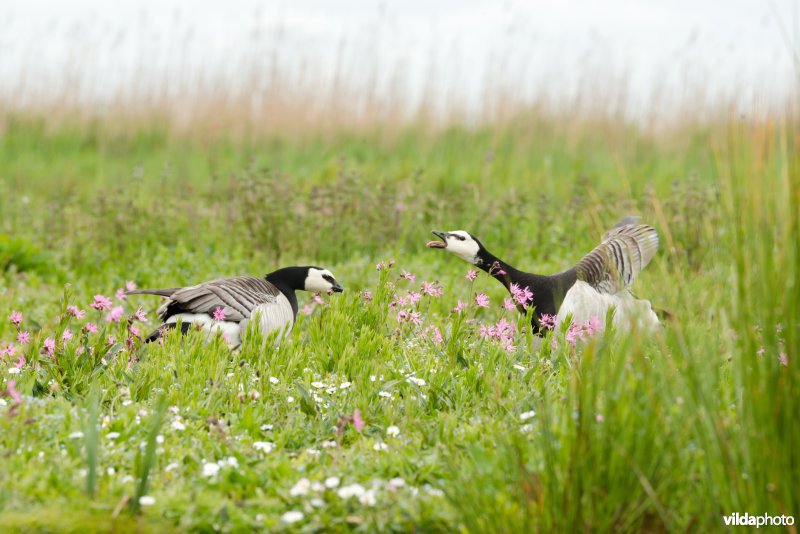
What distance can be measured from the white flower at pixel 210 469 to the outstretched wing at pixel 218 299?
2098 mm

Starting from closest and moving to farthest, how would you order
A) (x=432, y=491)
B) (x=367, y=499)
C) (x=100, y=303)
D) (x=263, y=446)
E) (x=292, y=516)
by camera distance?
(x=292, y=516), (x=367, y=499), (x=432, y=491), (x=263, y=446), (x=100, y=303)

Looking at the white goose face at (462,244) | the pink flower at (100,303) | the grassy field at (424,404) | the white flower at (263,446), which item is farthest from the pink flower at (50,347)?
the white goose face at (462,244)

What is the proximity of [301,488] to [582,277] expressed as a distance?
303 centimetres

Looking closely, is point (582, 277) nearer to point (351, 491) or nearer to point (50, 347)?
point (351, 491)

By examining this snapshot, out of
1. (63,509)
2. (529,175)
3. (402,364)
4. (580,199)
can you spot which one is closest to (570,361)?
(402,364)

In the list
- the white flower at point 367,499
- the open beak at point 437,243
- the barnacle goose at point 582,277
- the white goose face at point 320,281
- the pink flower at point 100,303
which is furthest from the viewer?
the white goose face at point 320,281

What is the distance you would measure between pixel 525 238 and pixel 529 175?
2.69m

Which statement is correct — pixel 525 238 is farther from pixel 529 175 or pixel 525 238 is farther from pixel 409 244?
pixel 529 175

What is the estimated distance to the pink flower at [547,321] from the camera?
5621mm

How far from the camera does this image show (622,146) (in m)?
13.6

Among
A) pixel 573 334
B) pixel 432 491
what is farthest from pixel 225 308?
pixel 432 491

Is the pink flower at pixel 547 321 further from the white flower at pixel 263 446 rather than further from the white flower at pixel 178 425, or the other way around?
the white flower at pixel 178 425

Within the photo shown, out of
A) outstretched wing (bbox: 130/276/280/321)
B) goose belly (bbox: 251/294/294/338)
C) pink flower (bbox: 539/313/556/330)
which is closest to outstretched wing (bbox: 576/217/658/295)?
pink flower (bbox: 539/313/556/330)

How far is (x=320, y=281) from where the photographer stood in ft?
20.9
